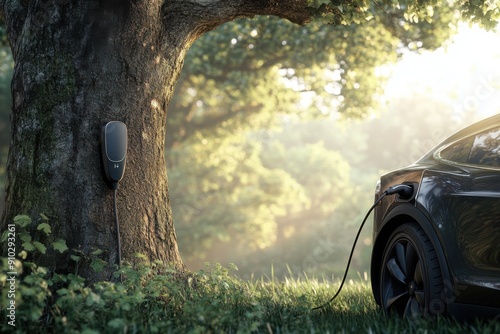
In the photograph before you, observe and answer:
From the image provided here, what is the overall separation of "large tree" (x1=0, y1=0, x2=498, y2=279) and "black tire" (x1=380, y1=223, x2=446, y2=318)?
190cm

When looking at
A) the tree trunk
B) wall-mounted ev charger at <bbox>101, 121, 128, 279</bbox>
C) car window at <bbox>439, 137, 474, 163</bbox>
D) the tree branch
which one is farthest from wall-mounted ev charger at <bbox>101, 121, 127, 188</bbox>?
car window at <bbox>439, 137, 474, 163</bbox>

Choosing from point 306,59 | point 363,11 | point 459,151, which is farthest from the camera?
point 306,59

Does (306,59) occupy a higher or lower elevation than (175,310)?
higher

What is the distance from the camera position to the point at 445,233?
175 inches

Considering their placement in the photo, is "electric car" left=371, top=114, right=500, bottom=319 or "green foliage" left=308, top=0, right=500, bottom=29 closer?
"electric car" left=371, top=114, right=500, bottom=319

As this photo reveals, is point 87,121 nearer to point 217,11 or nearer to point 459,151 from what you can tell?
point 217,11

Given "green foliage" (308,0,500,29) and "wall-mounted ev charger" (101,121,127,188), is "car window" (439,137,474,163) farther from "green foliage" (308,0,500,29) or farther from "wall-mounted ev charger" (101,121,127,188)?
"wall-mounted ev charger" (101,121,127,188)

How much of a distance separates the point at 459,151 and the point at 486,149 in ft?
1.19

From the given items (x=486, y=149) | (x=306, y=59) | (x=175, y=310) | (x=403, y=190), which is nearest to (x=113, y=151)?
(x=175, y=310)

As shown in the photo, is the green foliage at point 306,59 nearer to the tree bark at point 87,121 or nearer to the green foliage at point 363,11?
the green foliage at point 363,11

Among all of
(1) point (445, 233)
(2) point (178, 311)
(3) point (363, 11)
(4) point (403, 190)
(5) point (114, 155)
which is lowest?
(2) point (178, 311)

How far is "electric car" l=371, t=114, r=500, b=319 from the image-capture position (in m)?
4.14

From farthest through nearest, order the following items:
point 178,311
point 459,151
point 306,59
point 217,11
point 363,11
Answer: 1. point 306,59
2. point 363,11
3. point 217,11
4. point 178,311
5. point 459,151

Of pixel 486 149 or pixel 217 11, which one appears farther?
pixel 217 11
